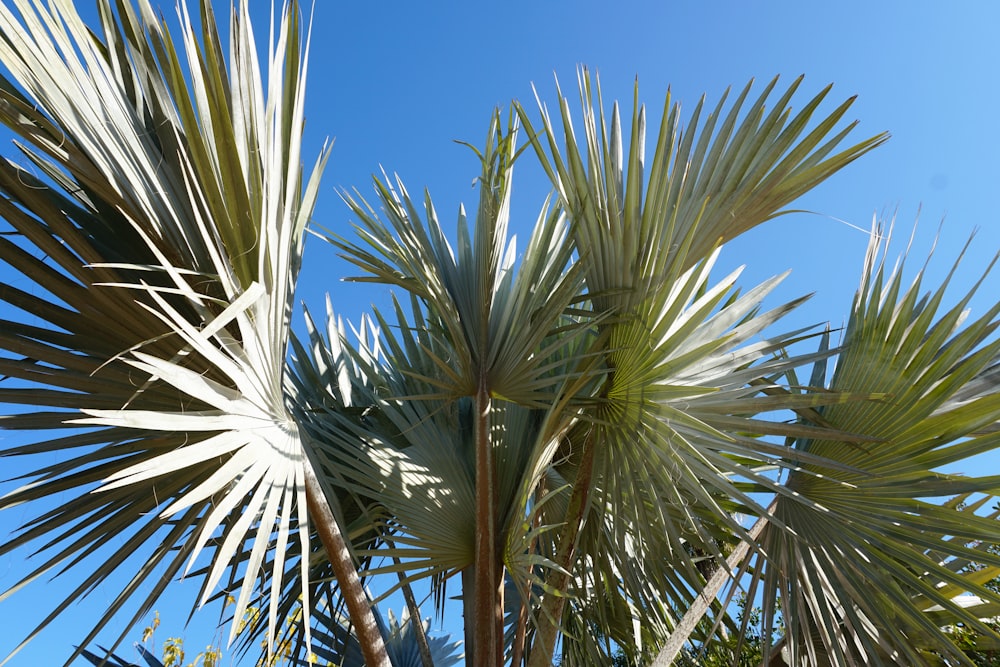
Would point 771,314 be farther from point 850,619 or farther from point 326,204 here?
point 326,204

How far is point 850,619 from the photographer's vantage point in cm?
236

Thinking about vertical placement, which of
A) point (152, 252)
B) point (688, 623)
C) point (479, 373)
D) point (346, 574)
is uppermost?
point (152, 252)

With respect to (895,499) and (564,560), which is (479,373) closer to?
(564,560)

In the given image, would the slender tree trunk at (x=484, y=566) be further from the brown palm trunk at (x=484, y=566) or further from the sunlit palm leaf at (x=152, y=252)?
the sunlit palm leaf at (x=152, y=252)

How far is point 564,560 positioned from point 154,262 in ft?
5.21

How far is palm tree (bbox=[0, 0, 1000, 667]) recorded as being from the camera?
1846mm

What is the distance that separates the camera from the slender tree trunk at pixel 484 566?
7.94 ft

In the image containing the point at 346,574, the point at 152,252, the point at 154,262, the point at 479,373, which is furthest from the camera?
the point at 479,373

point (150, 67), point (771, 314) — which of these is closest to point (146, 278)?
point (150, 67)

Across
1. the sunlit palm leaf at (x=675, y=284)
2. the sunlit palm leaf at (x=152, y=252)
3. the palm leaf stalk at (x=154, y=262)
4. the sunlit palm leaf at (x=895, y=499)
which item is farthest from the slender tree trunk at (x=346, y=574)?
the sunlit palm leaf at (x=895, y=499)

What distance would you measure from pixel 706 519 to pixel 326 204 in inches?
78.9

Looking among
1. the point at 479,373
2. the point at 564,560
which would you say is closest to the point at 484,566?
the point at 564,560

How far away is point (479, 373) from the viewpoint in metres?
2.54

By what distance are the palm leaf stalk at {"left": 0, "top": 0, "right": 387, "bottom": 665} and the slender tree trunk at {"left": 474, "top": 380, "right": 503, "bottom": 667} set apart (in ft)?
1.15
